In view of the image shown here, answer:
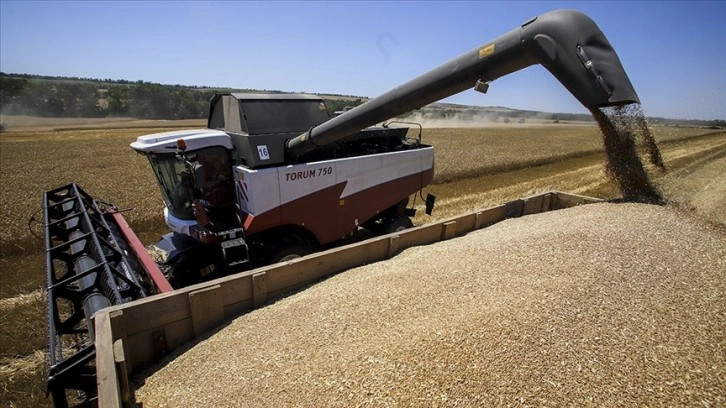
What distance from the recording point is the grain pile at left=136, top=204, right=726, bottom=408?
2398 mm

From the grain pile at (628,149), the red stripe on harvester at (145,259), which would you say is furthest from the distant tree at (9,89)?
the grain pile at (628,149)

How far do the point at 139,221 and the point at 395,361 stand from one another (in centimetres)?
866

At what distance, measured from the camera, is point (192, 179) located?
4895mm

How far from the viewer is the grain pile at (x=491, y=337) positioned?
2398mm

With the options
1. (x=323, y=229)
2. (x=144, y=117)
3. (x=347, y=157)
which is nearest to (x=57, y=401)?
(x=323, y=229)

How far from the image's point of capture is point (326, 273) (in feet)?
14.0

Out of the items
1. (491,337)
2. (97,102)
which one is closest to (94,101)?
(97,102)

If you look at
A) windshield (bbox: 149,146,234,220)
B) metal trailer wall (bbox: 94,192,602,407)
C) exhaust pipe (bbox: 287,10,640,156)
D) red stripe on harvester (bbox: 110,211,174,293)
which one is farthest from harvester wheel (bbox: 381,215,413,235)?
red stripe on harvester (bbox: 110,211,174,293)

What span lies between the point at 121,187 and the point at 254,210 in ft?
33.1

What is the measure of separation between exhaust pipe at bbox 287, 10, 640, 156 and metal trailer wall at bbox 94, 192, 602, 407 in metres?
2.05

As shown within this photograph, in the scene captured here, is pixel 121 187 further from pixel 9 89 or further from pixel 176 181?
pixel 9 89

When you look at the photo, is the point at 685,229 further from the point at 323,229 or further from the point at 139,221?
the point at 139,221

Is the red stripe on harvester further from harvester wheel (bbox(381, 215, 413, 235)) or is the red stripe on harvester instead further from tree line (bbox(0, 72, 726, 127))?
tree line (bbox(0, 72, 726, 127))

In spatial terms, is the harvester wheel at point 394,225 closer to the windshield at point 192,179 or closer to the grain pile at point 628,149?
the windshield at point 192,179
